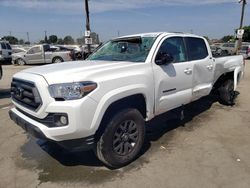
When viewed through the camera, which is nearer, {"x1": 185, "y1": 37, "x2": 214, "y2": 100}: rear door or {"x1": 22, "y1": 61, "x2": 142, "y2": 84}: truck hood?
{"x1": 22, "y1": 61, "x2": 142, "y2": 84}: truck hood

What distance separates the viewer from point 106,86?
343 centimetres

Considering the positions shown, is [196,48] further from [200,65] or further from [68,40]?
[68,40]

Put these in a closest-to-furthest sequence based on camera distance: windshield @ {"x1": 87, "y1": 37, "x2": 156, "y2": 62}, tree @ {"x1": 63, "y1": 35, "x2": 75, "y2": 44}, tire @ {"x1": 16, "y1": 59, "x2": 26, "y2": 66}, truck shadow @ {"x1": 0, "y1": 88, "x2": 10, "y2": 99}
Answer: windshield @ {"x1": 87, "y1": 37, "x2": 156, "y2": 62}, truck shadow @ {"x1": 0, "y1": 88, "x2": 10, "y2": 99}, tire @ {"x1": 16, "y1": 59, "x2": 26, "y2": 66}, tree @ {"x1": 63, "y1": 35, "x2": 75, "y2": 44}

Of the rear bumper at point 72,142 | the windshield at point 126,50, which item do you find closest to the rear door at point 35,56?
the windshield at point 126,50

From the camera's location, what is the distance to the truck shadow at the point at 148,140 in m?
4.14

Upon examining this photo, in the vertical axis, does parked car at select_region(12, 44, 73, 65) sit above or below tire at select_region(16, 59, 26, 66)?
above

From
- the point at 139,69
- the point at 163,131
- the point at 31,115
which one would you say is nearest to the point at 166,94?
the point at 139,69

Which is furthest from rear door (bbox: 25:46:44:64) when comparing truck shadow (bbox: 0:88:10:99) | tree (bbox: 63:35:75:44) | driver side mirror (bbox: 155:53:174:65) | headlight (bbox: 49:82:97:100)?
tree (bbox: 63:35:75:44)

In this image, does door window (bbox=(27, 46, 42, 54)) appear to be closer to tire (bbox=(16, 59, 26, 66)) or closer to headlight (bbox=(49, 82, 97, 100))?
tire (bbox=(16, 59, 26, 66))

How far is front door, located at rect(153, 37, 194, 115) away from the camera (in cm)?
429

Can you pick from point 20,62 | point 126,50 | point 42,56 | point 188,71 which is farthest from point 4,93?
point 20,62

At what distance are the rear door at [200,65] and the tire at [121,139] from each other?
1816mm

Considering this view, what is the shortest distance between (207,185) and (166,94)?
1570 millimetres

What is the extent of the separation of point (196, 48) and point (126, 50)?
1.65 m
